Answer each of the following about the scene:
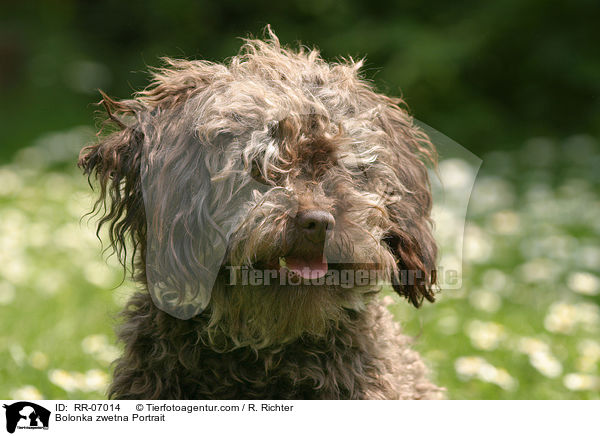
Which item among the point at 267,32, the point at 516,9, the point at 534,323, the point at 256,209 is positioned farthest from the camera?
the point at 516,9

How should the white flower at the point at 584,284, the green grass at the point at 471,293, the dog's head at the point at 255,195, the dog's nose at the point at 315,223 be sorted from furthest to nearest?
1. the white flower at the point at 584,284
2. the green grass at the point at 471,293
3. the dog's head at the point at 255,195
4. the dog's nose at the point at 315,223

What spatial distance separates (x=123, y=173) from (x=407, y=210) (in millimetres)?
1051

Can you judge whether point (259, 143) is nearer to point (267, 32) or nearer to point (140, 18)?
point (267, 32)

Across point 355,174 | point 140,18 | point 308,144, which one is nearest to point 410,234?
point 355,174

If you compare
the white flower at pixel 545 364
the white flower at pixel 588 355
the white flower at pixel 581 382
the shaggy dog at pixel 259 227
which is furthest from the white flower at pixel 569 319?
the shaggy dog at pixel 259 227

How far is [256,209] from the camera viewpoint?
2.72 meters

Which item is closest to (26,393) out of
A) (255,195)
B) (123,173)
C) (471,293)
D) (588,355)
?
(123,173)

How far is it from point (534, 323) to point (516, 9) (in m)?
5.11

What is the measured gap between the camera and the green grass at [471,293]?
4.14 metres

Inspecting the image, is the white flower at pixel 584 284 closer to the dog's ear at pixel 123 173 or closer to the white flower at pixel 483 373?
the white flower at pixel 483 373

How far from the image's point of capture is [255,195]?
9.13 ft
